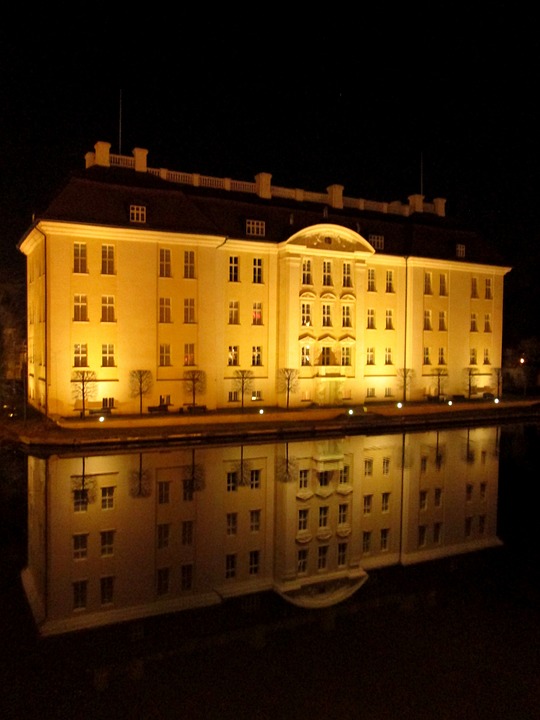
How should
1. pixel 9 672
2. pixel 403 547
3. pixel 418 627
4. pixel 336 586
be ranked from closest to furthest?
pixel 9 672, pixel 418 627, pixel 336 586, pixel 403 547

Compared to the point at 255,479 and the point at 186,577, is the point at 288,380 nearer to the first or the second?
the point at 255,479

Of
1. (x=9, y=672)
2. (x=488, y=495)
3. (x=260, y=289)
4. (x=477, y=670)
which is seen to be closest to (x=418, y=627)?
(x=477, y=670)

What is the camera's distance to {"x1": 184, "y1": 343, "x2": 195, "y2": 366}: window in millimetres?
31156

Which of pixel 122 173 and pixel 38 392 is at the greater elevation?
pixel 122 173

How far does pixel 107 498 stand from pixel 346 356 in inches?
899

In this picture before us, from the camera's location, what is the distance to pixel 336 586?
10.2 m

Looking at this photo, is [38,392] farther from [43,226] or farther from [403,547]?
[403,547]

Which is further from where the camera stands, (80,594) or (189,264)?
(189,264)

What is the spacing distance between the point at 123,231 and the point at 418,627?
24.6 meters

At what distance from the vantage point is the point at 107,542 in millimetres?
12031

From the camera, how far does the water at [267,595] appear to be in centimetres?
680

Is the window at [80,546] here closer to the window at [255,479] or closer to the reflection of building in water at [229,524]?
the reflection of building in water at [229,524]

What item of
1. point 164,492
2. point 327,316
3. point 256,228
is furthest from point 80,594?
point 327,316

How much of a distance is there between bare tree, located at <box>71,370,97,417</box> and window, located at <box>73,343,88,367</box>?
441 mm
